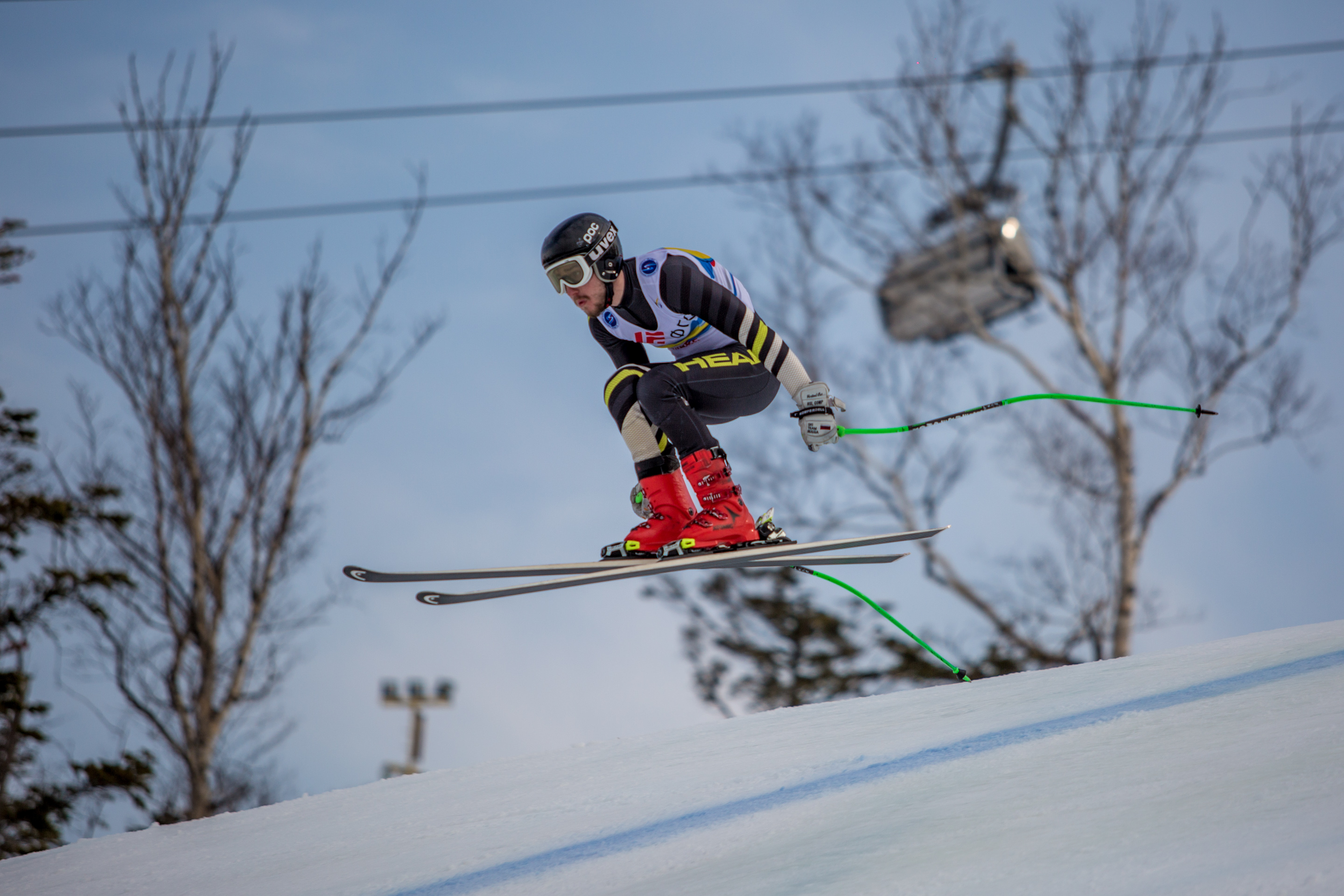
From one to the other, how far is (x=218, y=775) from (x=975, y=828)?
14.2m

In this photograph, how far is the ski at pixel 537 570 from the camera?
3559mm

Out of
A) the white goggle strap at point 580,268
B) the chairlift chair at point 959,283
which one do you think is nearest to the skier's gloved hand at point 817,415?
the white goggle strap at point 580,268

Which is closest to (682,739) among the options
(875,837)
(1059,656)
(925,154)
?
(875,837)

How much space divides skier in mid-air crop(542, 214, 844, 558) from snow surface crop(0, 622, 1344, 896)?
0.93 metres

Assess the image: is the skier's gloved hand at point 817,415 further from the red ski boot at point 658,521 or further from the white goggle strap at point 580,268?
the white goggle strap at point 580,268

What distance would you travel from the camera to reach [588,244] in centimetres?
370

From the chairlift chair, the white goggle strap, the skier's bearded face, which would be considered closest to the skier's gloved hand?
the skier's bearded face

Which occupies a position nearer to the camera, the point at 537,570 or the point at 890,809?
the point at 890,809

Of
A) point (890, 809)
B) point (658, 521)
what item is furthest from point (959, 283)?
point (890, 809)

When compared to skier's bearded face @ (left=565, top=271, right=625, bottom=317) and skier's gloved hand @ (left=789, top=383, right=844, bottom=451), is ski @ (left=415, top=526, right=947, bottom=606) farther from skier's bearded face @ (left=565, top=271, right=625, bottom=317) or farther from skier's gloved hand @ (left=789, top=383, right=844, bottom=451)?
skier's bearded face @ (left=565, top=271, right=625, bottom=317)

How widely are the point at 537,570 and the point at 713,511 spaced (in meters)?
0.73

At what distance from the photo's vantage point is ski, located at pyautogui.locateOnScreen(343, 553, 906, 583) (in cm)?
356

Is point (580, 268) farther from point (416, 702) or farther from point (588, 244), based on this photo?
point (416, 702)

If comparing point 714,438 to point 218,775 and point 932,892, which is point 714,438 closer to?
point 932,892
